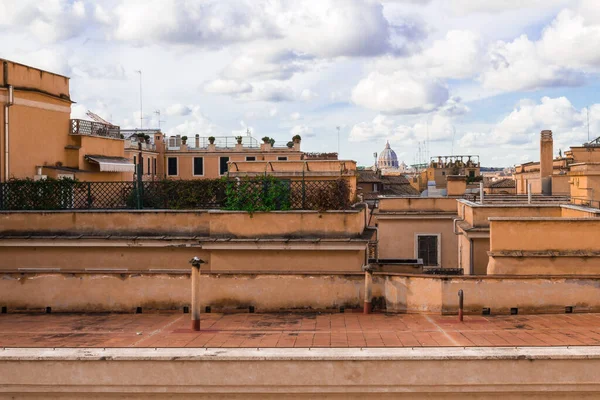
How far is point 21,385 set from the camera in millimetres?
10289

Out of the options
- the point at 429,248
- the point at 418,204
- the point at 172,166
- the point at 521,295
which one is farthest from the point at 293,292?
the point at 172,166

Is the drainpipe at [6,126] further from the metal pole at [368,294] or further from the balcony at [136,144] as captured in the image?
the balcony at [136,144]

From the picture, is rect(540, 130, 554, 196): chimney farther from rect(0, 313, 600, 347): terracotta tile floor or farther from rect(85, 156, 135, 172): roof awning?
rect(0, 313, 600, 347): terracotta tile floor

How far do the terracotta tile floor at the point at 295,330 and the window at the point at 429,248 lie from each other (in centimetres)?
979

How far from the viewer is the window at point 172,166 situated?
171 feet

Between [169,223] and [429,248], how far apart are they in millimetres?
10629

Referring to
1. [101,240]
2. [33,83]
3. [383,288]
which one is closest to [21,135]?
[33,83]

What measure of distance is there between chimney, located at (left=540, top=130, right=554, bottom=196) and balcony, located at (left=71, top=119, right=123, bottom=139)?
19258 millimetres

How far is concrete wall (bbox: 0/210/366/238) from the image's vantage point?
15.1 metres

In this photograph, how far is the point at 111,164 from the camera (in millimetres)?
24438

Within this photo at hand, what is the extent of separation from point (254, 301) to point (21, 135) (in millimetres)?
10938

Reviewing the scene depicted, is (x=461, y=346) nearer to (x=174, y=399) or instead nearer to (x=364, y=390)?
(x=364, y=390)

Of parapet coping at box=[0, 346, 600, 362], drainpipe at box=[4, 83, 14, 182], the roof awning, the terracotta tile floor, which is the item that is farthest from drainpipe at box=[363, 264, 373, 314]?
the roof awning

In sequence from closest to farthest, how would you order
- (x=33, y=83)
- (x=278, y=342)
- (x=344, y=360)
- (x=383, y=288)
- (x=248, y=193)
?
(x=344, y=360) → (x=278, y=342) → (x=383, y=288) → (x=248, y=193) → (x=33, y=83)
